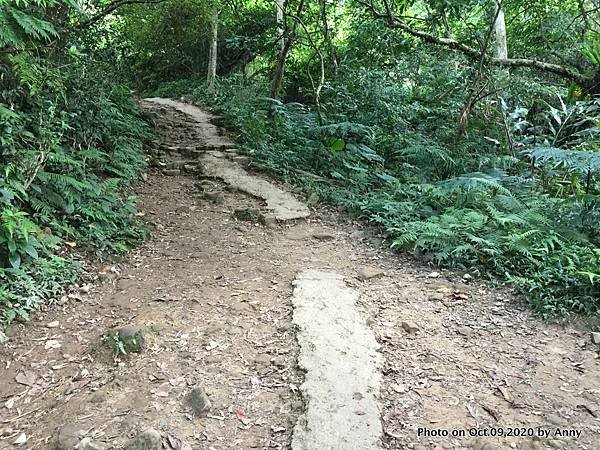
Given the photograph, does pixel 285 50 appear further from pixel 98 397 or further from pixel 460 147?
pixel 98 397

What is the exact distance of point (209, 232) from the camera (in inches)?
200

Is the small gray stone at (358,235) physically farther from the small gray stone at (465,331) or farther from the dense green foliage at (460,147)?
the small gray stone at (465,331)

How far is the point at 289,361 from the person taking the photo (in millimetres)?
2883

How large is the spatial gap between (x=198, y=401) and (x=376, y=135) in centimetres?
627

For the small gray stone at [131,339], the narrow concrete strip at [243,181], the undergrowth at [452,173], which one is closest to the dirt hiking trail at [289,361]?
the small gray stone at [131,339]

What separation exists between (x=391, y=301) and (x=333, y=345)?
0.96 m

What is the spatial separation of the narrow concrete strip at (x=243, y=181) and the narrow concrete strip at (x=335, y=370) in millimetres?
1878

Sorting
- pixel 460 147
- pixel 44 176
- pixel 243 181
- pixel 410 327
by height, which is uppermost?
pixel 460 147

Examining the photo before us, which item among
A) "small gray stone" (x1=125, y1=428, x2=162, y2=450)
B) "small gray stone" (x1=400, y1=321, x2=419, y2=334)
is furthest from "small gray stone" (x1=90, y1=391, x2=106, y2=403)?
"small gray stone" (x1=400, y1=321, x2=419, y2=334)

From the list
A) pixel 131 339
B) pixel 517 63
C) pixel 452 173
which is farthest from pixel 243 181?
pixel 517 63

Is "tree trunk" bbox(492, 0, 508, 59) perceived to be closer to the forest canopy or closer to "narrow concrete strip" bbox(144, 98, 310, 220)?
the forest canopy

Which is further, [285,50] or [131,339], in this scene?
[285,50]

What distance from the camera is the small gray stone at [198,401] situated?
2473 millimetres

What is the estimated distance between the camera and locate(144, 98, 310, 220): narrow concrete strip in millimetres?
5682
